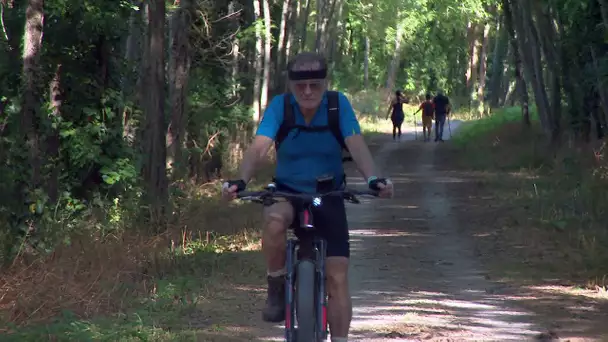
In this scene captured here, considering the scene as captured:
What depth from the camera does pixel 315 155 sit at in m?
6.29

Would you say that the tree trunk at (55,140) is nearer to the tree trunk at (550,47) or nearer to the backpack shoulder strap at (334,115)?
the backpack shoulder strap at (334,115)

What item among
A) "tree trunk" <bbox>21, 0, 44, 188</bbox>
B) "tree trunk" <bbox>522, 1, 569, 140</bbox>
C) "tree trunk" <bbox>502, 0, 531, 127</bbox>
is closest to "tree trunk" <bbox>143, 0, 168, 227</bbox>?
"tree trunk" <bbox>21, 0, 44, 188</bbox>

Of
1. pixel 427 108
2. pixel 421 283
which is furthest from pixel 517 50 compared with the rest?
pixel 421 283

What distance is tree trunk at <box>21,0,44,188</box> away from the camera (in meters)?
11.3

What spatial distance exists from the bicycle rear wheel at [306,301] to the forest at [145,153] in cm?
258

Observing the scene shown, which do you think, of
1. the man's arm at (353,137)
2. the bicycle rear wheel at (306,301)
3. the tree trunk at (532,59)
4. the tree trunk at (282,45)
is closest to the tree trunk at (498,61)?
the tree trunk at (282,45)

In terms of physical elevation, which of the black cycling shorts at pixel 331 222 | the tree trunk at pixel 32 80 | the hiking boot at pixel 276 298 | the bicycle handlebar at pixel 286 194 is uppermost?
the tree trunk at pixel 32 80

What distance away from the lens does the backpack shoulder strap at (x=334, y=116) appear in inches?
249

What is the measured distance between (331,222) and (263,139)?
24.7 inches

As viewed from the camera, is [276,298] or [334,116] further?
[276,298]

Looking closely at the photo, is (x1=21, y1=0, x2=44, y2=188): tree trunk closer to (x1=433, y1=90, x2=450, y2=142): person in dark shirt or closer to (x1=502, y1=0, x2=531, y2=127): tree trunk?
(x1=502, y1=0, x2=531, y2=127): tree trunk

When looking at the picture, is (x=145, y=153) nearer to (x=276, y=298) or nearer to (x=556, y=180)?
(x=276, y=298)

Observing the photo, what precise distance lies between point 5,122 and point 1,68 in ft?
3.08

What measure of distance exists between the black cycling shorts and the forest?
256 centimetres
